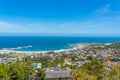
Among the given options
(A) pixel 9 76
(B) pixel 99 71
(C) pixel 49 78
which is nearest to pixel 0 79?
(A) pixel 9 76

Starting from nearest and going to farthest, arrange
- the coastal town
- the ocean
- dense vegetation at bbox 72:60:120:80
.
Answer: dense vegetation at bbox 72:60:120:80 < the coastal town < the ocean

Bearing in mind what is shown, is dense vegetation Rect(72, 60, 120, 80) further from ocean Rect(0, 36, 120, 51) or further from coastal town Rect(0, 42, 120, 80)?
ocean Rect(0, 36, 120, 51)

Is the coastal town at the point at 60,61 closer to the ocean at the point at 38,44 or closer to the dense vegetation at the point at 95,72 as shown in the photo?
the dense vegetation at the point at 95,72

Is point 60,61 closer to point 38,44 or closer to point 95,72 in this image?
point 95,72

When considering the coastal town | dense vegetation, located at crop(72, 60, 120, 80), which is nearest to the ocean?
the coastal town

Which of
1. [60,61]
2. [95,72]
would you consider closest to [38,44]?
[60,61]

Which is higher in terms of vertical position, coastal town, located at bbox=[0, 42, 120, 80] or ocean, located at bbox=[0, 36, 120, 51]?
coastal town, located at bbox=[0, 42, 120, 80]

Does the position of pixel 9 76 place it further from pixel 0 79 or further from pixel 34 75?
pixel 34 75

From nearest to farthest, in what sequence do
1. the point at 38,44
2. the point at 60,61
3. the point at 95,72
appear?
the point at 95,72 → the point at 60,61 → the point at 38,44

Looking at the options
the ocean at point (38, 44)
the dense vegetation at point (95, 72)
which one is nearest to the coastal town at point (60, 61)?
the dense vegetation at point (95, 72)

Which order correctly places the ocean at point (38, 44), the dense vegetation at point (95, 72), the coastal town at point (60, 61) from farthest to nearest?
the ocean at point (38, 44)
the coastal town at point (60, 61)
the dense vegetation at point (95, 72)

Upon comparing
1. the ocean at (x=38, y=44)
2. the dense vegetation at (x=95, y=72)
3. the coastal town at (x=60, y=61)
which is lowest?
the ocean at (x=38, y=44)
